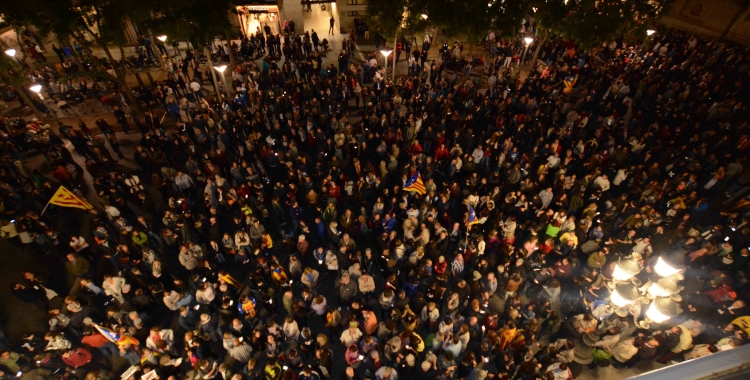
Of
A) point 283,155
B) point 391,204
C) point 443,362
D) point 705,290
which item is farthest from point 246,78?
point 705,290

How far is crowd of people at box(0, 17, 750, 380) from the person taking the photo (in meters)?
7.39

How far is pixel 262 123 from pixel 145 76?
1412cm

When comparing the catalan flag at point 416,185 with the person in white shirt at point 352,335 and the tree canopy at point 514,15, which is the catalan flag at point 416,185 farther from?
the tree canopy at point 514,15

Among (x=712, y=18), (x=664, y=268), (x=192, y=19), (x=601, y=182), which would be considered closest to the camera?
(x=664, y=268)

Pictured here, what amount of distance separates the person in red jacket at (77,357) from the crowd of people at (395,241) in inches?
1.0

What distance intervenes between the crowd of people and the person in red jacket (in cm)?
2

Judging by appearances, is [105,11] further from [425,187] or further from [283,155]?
[425,187]

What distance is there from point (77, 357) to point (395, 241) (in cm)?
713

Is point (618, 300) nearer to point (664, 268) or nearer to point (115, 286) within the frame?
point (664, 268)

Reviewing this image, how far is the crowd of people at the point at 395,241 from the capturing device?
7.39 metres

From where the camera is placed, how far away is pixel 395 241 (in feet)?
29.6

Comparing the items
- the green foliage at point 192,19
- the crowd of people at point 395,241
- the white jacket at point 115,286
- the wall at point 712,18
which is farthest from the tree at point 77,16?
the wall at point 712,18

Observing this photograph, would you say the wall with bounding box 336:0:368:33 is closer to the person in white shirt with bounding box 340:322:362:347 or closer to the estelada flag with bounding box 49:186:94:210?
the estelada flag with bounding box 49:186:94:210

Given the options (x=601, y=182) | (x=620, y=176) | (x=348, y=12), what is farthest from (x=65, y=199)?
(x=348, y=12)
